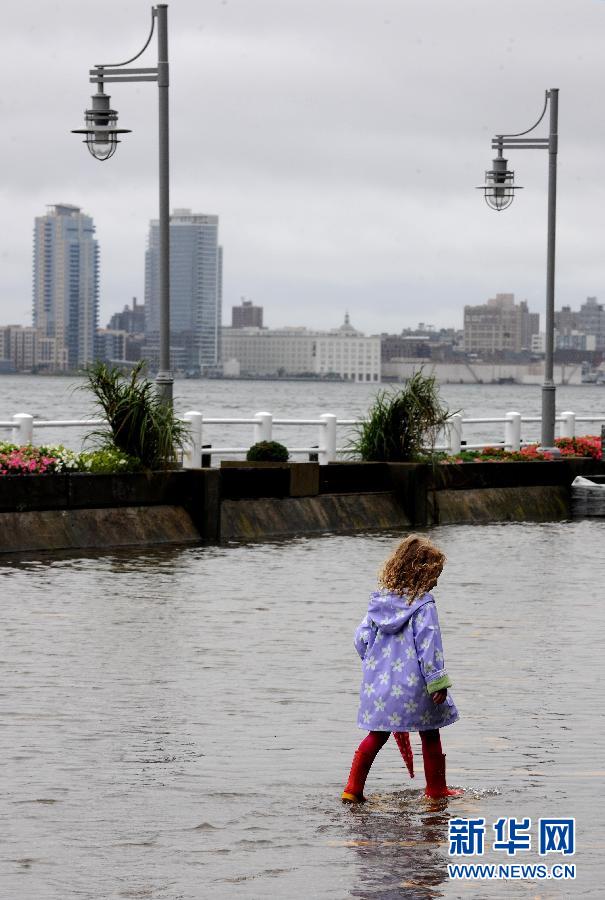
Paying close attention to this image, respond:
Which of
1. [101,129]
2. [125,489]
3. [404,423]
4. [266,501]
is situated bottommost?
[266,501]

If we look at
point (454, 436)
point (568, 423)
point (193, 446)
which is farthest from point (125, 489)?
point (568, 423)

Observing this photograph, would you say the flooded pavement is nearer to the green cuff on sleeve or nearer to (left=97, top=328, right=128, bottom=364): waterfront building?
the green cuff on sleeve

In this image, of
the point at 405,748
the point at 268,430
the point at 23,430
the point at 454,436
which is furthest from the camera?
the point at 454,436

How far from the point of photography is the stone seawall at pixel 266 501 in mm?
18836

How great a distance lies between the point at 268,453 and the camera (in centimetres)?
2270

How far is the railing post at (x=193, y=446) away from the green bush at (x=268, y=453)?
1.18 meters

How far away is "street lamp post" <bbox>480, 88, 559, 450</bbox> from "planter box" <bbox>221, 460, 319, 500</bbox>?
21.1 feet

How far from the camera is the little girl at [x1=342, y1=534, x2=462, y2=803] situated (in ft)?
24.3

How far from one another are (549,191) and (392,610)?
71.4ft

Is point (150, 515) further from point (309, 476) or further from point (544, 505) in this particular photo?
point (544, 505)

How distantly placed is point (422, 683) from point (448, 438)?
62.1ft

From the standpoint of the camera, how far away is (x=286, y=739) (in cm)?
905

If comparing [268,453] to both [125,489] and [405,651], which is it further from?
[405,651]

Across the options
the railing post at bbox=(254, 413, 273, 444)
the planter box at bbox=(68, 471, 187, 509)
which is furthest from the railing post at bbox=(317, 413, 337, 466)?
the planter box at bbox=(68, 471, 187, 509)
